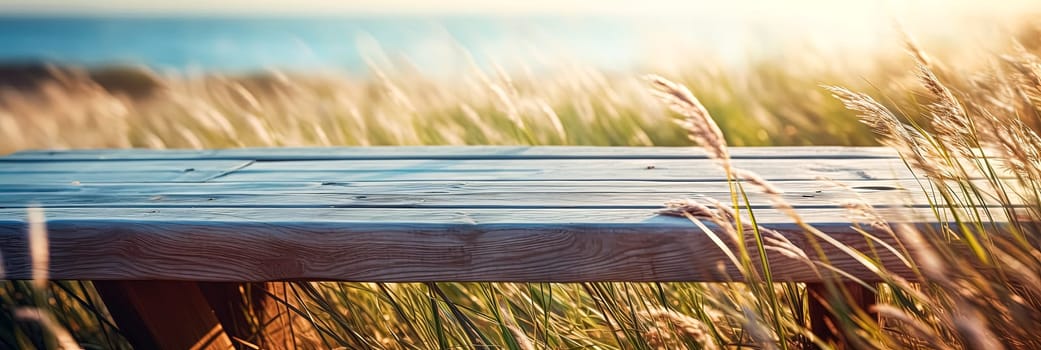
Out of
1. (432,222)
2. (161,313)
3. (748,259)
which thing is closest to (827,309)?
(748,259)

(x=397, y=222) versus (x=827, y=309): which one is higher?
(x=397, y=222)

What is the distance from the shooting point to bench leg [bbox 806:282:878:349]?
4.29 ft

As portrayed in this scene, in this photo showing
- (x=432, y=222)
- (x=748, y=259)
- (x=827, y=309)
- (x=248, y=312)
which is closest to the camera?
(x=748, y=259)

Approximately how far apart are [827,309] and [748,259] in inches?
15.5

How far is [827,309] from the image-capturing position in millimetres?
1370

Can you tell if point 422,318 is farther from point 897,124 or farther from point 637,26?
point 637,26

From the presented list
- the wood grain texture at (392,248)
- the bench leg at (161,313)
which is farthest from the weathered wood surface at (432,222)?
the bench leg at (161,313)

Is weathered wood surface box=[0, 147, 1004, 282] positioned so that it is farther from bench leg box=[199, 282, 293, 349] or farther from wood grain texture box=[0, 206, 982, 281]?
bench leg box=[199, 282, 293, 349]

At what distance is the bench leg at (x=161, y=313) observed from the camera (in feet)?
4.98

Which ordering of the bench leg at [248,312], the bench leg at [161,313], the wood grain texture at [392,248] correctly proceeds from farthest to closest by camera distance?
the bench leg at [248,312] → the bench leg at [161,313] → the wood grain texture at [392,248]

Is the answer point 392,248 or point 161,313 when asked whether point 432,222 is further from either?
point 161,313

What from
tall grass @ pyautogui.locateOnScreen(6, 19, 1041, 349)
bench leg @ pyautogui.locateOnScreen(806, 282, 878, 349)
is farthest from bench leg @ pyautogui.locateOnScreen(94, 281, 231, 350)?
bench leg @ pyautogui.locateOnScreen(806, 282, 878, 349)

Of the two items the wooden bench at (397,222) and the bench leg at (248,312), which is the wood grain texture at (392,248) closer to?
the wooden bench at (397,222)

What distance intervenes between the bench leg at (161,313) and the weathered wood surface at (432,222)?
0.48 feet
